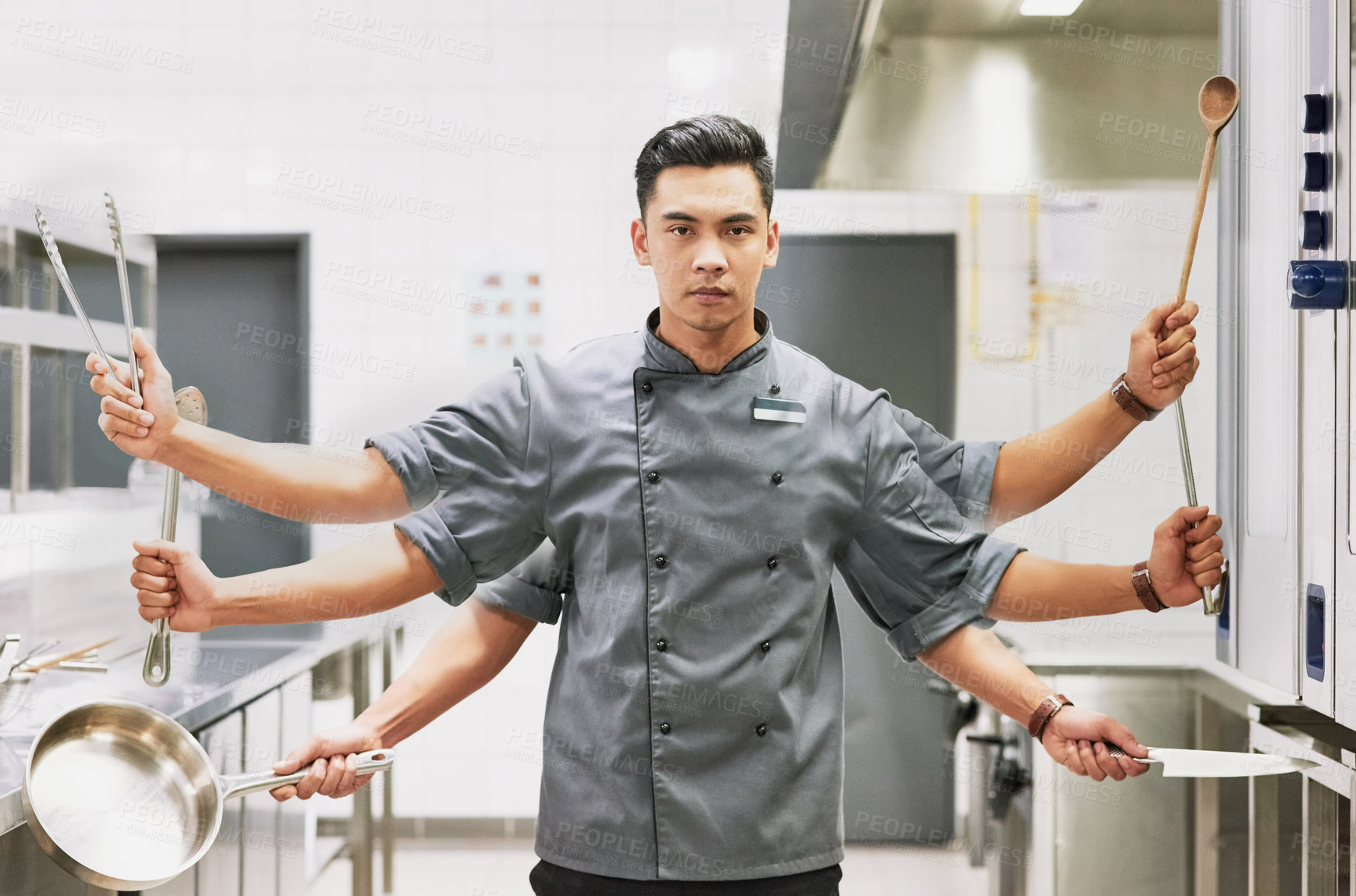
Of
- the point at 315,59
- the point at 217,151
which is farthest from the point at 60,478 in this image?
the point at 315,59

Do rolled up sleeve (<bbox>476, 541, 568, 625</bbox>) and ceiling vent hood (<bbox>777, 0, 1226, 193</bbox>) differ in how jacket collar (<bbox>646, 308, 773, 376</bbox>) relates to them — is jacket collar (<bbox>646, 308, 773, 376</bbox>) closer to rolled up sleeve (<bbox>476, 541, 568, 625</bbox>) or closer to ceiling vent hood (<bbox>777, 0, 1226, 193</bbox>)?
rolled up sleeve (<bbox>476, 541, 568, 625</bbox>)

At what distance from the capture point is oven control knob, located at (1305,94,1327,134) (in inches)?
33.8

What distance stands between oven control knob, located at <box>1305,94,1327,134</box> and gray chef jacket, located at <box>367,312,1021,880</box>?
432 mm

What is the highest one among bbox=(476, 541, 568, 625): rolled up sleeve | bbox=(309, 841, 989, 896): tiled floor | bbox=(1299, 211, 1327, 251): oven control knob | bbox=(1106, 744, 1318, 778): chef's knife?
bbox=(1299, 211, 1327, 251): oven control knob

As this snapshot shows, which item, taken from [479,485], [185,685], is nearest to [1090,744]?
[479,485]

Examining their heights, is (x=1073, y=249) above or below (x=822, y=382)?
above

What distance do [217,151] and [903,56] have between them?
93cm

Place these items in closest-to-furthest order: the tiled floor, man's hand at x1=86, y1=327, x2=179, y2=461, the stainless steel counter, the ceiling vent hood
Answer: man's hand at x1=86, y1=327, x2=179, y2=461 → the stainless steel counter → the ceiling vent hood → the tiled floor

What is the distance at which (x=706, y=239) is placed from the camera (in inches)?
36.1

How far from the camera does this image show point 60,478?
1.50m

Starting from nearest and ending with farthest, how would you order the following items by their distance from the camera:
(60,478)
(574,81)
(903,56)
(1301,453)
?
(1301,453) → (903,56) → (574,81) → (60,478)

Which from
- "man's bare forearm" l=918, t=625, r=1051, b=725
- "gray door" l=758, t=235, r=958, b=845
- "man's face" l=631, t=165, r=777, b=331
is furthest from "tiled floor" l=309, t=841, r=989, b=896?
"man's face" l=631, t=165, r=777, b=331

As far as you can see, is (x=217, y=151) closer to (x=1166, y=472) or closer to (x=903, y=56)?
(x=903, y=56)

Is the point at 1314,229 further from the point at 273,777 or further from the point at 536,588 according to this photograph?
the point at 273,777
